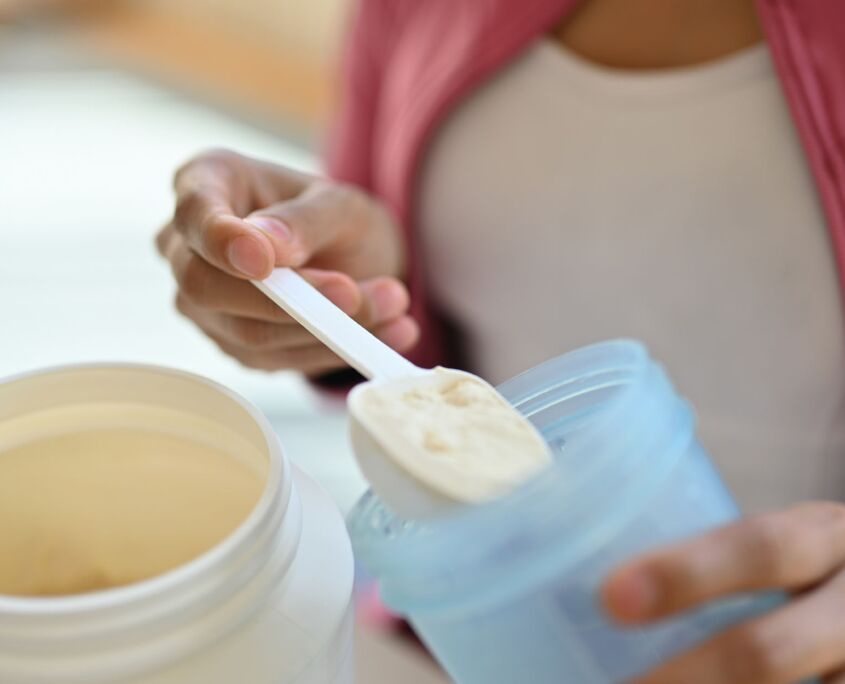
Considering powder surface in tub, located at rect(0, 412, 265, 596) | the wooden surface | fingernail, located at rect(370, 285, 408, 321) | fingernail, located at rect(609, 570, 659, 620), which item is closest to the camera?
fingernail, located at rect(609, 570, 659, 620)

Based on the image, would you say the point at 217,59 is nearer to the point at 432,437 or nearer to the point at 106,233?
Answer: the point at 106,233

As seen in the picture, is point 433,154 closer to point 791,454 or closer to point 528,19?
point 528,19

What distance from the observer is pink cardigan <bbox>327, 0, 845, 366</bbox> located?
1.72ft

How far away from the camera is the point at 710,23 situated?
22.7 inches

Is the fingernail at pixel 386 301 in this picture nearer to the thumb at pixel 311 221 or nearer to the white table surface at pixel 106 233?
the thumb at pixel 311 221

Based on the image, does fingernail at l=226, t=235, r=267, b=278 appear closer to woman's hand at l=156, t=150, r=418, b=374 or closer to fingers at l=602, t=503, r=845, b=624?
woman's hand at l=156, t=150, r=418, b=374

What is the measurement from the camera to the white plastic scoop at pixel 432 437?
0.30 m

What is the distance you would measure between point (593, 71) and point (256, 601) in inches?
15.5

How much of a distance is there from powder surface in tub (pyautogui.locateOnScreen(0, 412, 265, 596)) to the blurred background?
2.68ft

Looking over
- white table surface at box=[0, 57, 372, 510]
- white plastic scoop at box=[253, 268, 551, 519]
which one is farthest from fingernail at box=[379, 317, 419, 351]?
white table surface at box=[0, 57, 372, 510]

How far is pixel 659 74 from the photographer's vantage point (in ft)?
1.89

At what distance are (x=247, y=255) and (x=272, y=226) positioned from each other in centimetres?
4

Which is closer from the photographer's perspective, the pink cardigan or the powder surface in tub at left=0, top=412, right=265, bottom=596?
the powder surface in tub at left=0, top=412, right=265, bottom=596

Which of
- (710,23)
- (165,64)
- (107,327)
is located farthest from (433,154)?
(165,64)
